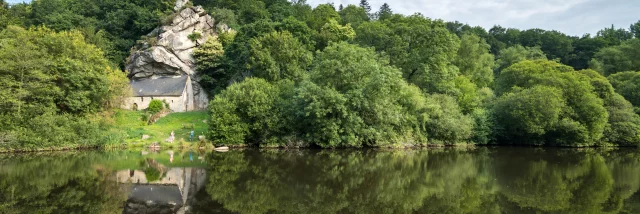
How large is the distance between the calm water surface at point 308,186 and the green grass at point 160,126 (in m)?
8.85

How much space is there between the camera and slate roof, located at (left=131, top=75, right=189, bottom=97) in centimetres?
5022

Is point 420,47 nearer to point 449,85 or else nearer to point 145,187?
point 449,85

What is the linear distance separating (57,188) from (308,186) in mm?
9857

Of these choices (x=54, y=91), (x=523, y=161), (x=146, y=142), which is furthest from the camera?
(x=146, y=142)

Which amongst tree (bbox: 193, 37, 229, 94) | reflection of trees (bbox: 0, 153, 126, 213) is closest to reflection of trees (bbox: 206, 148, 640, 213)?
reflection of trees (bbox: 0, 153, 126, 213)

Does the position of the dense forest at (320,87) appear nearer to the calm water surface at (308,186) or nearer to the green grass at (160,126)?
the green grass at (160,126)

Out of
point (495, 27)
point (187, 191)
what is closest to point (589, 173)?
point (187, 191)

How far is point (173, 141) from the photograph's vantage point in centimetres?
3566

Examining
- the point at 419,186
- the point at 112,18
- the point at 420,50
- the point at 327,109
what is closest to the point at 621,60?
the point at 420,50

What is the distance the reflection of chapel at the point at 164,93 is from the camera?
49.8 meters

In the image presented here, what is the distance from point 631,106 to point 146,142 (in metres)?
51.4

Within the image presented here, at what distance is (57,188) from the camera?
16125 millimetres

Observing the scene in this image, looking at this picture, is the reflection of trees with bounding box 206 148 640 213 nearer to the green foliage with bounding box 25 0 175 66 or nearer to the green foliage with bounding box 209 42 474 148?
the green foliage with bounding box 209 42 474 148

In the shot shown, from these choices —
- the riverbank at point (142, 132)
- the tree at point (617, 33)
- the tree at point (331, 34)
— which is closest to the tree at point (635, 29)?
the tree at point (617, 33)
